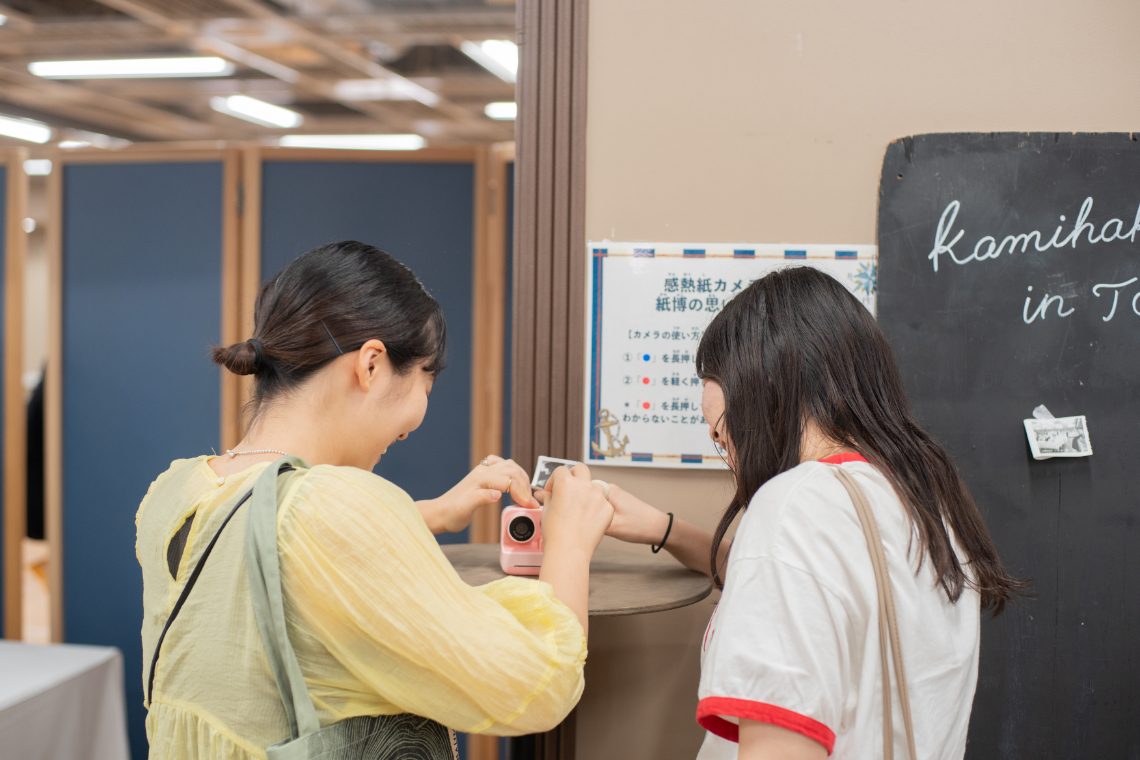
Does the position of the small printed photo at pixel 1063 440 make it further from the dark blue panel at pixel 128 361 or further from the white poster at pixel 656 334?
the dark blue panel at pixel 128 361

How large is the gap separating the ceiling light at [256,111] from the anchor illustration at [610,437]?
4.65m

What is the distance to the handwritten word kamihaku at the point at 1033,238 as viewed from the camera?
1493 millimetres

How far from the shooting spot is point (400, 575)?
70 centimetres

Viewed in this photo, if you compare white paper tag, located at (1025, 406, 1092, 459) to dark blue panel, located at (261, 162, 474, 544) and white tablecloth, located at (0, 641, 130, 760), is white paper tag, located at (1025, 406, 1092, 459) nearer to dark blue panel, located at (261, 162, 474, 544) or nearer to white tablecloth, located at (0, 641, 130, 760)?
dark blue panel, located at (261, 162, 474, 544)

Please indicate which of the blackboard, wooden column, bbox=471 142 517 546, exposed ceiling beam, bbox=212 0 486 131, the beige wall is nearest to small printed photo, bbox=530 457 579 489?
the beige wall

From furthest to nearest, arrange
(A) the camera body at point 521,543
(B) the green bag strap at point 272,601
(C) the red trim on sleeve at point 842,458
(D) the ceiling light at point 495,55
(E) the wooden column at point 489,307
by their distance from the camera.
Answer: (D) the ceiling light at point 495,55 → (E) the wooden column at point 489,307 → (A) the camera body at point 521,543 → (C) the red trim on sleeve at point 842,458 → (B) the green bag strap at point 272,601

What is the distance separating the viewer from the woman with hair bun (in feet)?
2.27

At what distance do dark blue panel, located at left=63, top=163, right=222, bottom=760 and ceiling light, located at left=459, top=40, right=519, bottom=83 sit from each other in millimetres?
1944

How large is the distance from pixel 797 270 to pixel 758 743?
0.57m

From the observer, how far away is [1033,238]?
1495 mm

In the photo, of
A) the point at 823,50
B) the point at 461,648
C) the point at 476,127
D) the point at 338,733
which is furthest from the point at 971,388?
the point at 476,127

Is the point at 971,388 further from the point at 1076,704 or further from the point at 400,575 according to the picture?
the point at 400,575

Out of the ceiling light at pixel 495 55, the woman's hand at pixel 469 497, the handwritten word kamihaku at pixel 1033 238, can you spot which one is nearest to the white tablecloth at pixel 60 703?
the woman's hand at pixel 469 497

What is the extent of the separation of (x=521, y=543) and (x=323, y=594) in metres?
0.57
